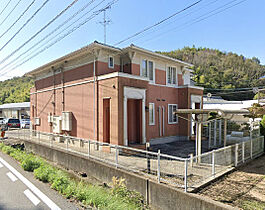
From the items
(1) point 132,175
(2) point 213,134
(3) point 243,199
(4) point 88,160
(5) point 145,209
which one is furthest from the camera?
(2) point 213,134

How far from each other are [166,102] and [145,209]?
9656 millimetres

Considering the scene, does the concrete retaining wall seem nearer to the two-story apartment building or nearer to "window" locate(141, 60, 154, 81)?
the two-story apartment building

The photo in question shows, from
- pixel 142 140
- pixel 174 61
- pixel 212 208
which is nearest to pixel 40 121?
pixel 142 140

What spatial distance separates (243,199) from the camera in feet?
16.3

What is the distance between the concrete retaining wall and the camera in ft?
15.1

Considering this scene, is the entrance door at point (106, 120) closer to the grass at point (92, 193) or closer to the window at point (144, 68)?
the window at point (144, 68)

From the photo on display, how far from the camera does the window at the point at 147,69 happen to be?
1251 centimetres

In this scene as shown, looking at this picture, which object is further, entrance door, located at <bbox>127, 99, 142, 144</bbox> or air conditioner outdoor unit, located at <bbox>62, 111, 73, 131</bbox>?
air conditioner outdoor unit, located at <bbox>62, 111, 73, 131</bbox>

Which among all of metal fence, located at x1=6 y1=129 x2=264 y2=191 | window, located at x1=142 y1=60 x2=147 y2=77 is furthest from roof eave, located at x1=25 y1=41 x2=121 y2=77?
metal fence, located at x1=6 y1=129 x2=264 y2=191

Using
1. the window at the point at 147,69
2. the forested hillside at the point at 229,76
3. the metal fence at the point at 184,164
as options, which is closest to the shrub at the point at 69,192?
the metal fence at the point at 184,164

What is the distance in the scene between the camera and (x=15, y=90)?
62.2m

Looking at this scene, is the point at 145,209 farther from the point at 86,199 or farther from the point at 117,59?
the point at 117,59

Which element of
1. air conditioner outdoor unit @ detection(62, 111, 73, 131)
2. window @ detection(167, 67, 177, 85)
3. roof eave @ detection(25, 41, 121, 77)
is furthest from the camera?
window @ detection(167, 67, 177, 85)

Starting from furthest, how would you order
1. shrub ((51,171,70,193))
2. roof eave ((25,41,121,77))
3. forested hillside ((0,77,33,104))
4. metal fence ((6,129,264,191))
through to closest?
1. forested hillside ((0,77,33,104))
2. roof eave ((25,41,121,77))
3. metal fence ((6,129,264,191))
4. shrub ((51,171,70,193))
